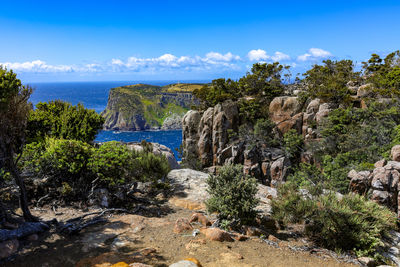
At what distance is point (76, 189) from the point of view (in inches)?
417

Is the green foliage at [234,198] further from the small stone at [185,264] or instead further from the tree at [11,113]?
the tree at [11,113]

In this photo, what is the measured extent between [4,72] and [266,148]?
27.6 meters

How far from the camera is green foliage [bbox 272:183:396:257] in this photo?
25.3 ft

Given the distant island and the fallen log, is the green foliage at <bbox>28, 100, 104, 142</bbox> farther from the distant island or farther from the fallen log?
the distant island

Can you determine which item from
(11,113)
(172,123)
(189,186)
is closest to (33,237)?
(11,113)

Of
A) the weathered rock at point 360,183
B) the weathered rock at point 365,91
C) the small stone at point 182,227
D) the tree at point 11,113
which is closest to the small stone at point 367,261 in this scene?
the small stone at point 182,227

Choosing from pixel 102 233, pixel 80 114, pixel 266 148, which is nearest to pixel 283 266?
pixel 102 233

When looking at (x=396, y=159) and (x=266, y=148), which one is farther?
(x=266, y=148)

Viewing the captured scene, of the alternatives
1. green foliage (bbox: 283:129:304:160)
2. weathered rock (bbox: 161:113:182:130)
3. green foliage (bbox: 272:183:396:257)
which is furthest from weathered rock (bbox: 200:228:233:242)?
weathered rock (bbox: 161:113:182:130)

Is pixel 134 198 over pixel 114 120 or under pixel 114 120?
over

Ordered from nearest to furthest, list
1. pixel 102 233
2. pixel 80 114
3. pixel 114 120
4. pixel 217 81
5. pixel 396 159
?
pixel 102 233 < pixel 396 159 < pixel 80 114 < pixel 217 81 < pixel 114 120

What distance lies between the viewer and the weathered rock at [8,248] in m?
6.03

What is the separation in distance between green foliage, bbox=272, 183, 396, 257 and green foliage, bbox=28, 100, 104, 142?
15.9 metres

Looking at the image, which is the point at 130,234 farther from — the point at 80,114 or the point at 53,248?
Answer: the point at 80,114
